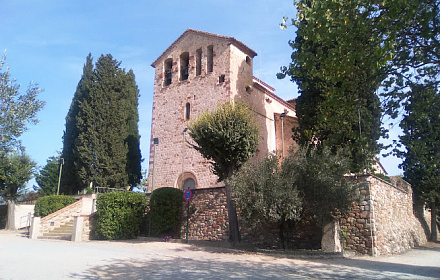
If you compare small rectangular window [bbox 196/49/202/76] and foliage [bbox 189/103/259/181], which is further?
small rectangular window [bbox 196/49/202/76]

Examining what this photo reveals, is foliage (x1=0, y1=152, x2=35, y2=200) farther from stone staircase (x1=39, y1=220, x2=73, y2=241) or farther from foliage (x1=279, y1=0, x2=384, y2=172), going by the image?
foliage (x1=279, y1=0, x2=384, y2=172)

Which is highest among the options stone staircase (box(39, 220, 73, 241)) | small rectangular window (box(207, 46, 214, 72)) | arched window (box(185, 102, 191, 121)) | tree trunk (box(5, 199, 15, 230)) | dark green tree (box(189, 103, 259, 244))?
small rectangular window (box(207, 46, 214, 72))

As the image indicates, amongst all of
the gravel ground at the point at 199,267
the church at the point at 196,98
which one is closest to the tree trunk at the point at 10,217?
the church at the point at 196,98

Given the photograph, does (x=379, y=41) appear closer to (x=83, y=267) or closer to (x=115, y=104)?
(x=83, y=267)

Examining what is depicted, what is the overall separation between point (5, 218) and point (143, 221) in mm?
16478

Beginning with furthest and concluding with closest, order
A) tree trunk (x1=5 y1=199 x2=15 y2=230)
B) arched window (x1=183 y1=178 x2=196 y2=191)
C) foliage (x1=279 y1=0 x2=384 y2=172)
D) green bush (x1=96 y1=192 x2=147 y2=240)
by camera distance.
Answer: tree trunk (x1=5 y1=199 x2=15 y2=230)
arched window (x1=183 y1=178 x2=196 y2=191)
green bush (x1=96 y1=192 x2=147 y2=240)
foliage (x1=279 y1=0 x2=384 y2=172)

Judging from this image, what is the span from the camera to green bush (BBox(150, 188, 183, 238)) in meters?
16.4

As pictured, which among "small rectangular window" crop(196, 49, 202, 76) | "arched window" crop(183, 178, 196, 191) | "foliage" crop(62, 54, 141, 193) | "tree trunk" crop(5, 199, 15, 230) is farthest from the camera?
"tree trunk" crop(5, 199, 15, 230)

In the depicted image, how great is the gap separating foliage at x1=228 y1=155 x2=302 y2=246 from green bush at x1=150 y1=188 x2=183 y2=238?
495 centimetres

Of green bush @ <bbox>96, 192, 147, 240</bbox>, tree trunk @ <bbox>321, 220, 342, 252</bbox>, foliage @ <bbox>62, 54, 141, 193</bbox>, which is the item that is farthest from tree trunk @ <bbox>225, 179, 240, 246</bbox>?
foliage @ <bbox>62, 54, 141, 193</bbox>

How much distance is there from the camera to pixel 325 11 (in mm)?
7621

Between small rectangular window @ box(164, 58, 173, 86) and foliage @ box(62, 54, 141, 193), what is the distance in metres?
5.15

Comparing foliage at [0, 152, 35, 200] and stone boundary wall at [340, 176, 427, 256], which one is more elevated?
foliage at [0, 152, 35, 200]

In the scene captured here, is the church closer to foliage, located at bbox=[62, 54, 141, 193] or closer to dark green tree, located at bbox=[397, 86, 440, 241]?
foliage, located at bbox=[62, 54, 141, 193]
